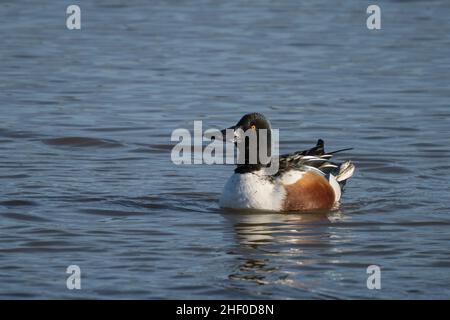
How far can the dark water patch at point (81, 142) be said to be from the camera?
12.4 m

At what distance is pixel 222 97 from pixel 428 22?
668cm

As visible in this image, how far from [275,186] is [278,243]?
107 centimetres

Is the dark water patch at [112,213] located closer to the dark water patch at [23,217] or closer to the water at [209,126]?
the water at [209,126]

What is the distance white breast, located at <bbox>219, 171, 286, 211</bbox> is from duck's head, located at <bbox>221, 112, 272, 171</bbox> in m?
0.10

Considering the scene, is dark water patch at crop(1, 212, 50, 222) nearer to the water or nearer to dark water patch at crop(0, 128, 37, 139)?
the water

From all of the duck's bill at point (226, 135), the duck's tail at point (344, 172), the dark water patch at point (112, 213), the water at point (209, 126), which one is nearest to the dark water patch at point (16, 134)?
the water at point (209, 126)

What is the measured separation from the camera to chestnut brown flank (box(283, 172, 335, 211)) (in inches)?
383

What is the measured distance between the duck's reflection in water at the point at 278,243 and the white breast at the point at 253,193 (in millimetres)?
81

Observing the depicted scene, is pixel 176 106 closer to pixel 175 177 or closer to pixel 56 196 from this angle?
pixel 175 177

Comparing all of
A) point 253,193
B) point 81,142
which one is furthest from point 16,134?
point 253,193

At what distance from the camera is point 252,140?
9711 mm

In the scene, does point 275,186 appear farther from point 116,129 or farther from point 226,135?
point 116,129

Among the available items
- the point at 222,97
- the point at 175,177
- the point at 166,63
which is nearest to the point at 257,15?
the point at 166,63
